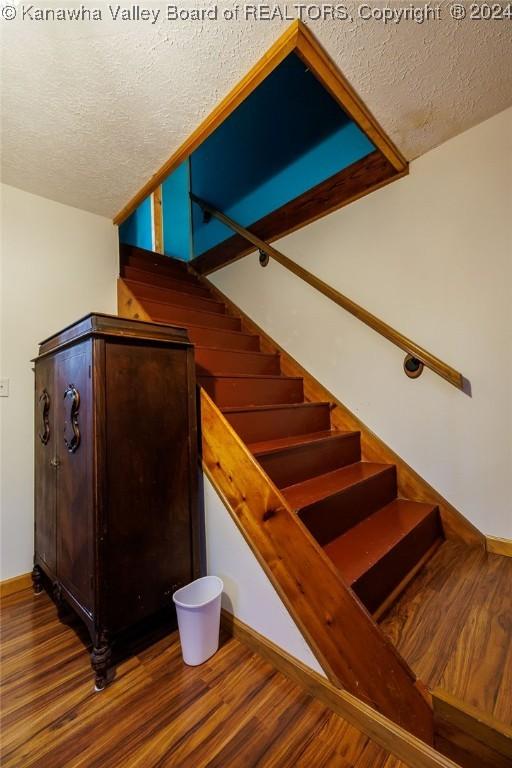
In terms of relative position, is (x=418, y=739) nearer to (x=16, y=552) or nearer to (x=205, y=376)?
(x=205, y=376)

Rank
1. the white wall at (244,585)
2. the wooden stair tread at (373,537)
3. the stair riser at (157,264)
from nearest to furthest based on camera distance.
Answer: the white wall at (244,585), the wooden stair tread at (373,537), the stair riser at (157,264)

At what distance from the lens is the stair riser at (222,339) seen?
2.28 m

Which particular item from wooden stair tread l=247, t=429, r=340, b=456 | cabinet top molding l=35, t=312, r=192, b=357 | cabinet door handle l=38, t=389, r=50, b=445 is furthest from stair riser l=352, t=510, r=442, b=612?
cabinet door handle l=38, t=389, r=50, b=445

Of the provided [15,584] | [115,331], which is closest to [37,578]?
[15,584]

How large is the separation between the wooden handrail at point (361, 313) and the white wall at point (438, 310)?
0.28 ft

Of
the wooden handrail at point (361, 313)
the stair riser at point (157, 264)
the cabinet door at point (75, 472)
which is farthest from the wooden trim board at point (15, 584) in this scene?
the wooden handrail at point (361, 313)

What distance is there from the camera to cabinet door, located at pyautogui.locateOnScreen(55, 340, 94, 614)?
1.18 metres

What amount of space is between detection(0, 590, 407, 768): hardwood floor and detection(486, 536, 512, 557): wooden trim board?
110cm

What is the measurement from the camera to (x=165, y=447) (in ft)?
4.41

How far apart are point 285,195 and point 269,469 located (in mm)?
2039

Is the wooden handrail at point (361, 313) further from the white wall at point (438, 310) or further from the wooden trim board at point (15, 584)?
the wooden trim board at point (15, 584)

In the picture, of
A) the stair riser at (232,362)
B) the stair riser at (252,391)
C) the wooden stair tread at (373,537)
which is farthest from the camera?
the stair riser at (232,362)

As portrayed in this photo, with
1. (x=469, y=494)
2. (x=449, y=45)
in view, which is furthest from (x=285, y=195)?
(x=469, y=494)

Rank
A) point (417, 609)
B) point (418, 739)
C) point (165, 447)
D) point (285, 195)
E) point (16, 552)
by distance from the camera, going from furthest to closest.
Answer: point (285, 195), point (16, 552), point (165, 447), point (417, 609), point (418, 739)
